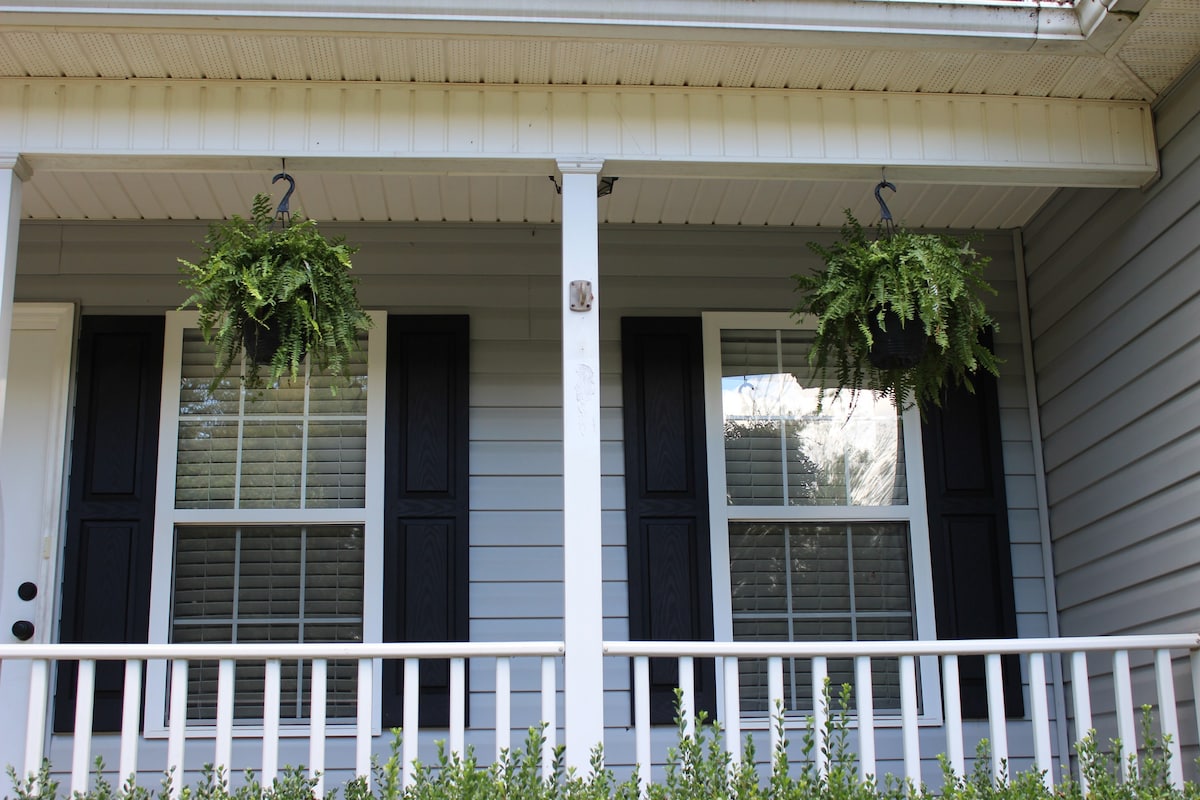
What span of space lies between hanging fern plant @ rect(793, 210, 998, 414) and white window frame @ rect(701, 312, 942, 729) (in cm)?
62

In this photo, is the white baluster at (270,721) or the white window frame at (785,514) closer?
the white baluster at (270,721)

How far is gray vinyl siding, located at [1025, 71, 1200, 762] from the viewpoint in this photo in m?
3.58

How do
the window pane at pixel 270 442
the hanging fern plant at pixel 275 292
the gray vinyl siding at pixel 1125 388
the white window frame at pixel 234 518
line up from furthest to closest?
1. the window pane at pixel 270 442
2. the white window frame at pixel 234 518
3. the gray vinyl siding at pixel 1125 388
4. the hanging fern plant at pixel 275 292

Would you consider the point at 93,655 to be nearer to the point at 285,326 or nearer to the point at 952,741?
the point at 285,326

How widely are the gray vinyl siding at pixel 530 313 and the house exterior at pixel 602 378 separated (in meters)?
0.01

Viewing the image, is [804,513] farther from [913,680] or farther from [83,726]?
[83,726]

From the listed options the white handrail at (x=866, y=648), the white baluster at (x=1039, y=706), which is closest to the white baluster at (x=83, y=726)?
the white handrail at (x=866, y=648)

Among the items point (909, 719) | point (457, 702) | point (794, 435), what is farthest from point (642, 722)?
point (794, 435)

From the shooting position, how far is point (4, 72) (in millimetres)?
3490

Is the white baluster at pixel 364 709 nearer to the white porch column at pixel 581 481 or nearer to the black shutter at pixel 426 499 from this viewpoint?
the white porch column at pixel 581 481

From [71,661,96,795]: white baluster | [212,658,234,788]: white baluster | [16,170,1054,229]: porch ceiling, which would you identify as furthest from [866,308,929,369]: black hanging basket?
[71,661,96,795]: white baluster

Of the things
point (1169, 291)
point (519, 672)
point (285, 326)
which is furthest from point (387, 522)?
point (1169, 291)

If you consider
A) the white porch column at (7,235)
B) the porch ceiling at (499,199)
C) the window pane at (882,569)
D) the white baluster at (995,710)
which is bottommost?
the white baluster at (995,710)

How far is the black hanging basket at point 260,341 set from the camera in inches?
135
